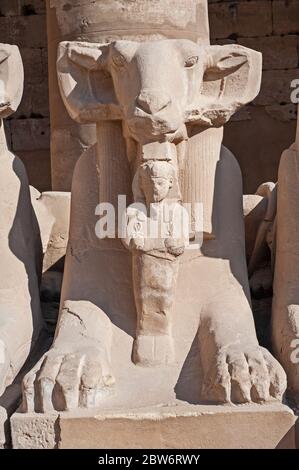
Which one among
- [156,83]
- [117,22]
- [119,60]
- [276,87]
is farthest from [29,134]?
[156,83]

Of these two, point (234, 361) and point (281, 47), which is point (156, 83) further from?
point (281, 47)

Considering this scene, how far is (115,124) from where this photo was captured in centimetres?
423

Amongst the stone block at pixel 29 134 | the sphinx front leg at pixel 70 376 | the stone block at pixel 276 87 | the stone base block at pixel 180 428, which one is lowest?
the stone block at pixel 29 134

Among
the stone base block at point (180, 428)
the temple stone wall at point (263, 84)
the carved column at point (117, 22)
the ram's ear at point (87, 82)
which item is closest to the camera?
the stone base block at point (180, 428)

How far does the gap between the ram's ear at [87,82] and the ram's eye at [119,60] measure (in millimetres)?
117

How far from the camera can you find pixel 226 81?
4.27 meters

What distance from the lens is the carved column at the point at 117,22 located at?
7.39 metres

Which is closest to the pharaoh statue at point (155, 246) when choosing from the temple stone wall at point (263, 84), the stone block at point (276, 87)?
the temple stone wall at point (263, 84)

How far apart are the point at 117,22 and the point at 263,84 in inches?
177

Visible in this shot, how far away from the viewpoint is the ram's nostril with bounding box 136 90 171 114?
151 inches

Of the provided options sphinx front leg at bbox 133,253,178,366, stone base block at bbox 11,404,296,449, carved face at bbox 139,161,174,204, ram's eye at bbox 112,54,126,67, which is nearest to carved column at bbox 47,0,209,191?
ram's eye at bbox 112,54,126,67

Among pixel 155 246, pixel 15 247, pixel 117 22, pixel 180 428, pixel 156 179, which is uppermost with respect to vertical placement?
pixel 117 22

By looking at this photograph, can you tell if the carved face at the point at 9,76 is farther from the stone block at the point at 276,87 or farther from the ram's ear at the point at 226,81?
the stone block at the point at 276,87

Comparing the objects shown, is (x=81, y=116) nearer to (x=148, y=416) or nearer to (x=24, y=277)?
(x=24, y=277)
